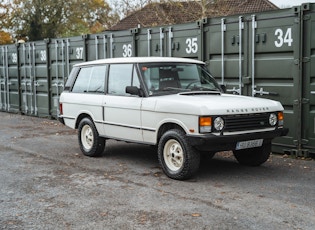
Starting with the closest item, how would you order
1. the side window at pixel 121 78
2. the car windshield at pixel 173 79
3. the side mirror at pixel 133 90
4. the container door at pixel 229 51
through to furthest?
the side mirror at pixel 133 90
the car windshield at pixel 173 79
the side window at pixel 121 78
the container door at pixel 229 51

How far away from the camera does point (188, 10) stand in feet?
101

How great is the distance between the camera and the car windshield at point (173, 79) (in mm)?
7648

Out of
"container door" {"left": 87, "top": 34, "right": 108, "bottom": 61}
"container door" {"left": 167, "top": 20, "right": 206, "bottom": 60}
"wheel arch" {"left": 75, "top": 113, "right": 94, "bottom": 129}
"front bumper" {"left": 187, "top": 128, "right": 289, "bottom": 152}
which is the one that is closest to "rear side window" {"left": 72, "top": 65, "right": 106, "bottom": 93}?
"wheel arch" {"left": 75, "top": 113, "right": 94, "bottom": 129}

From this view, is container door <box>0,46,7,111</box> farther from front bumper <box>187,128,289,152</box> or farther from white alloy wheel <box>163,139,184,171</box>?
front bumper <box>187,128,289,152</box>

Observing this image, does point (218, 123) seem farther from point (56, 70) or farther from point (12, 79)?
point (12, 79)

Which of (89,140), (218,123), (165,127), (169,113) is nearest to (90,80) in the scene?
(89,140)

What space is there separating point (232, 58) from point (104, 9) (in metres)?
50.0

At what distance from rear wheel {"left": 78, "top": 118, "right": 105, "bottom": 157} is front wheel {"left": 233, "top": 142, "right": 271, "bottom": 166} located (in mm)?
2545

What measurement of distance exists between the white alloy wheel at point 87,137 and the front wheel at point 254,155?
2.74m

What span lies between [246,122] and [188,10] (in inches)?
977

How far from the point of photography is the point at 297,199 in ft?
19.5

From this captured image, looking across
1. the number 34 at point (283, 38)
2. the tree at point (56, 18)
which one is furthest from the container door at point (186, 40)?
the tree at point (56, 18)

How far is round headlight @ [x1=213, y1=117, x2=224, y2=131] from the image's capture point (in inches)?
258

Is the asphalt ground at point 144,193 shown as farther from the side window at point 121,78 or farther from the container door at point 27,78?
the container door at point 27,78
